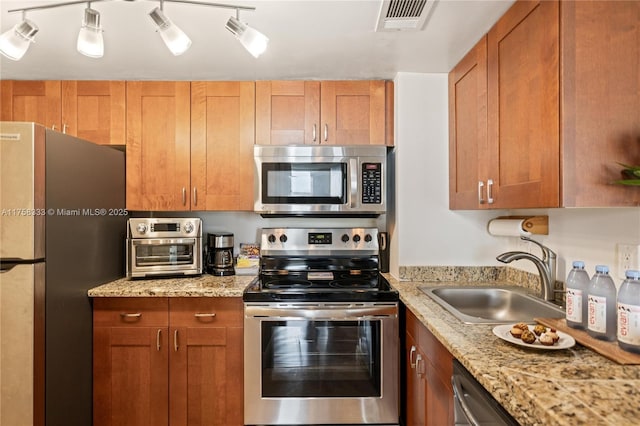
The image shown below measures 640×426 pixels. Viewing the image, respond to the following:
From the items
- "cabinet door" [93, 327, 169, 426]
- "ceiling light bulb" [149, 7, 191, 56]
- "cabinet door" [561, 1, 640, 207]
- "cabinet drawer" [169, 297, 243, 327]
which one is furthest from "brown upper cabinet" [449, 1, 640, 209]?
"cabinet door" [93, 327, 169, 426]

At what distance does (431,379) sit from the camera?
56.2 inches

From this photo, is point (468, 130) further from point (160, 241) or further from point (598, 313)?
point (160, 241)

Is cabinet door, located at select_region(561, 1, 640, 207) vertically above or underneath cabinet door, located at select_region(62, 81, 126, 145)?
underneath

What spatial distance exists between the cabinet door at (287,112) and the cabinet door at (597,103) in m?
1.36

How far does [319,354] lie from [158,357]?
87cm

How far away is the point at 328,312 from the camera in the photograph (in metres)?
1.84

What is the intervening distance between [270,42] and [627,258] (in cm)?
173

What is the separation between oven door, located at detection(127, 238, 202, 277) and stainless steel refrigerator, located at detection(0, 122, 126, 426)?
9.5 inches

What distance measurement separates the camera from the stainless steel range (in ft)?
6.04

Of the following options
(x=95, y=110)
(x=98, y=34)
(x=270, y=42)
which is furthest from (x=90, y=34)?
(x=95, y=110)

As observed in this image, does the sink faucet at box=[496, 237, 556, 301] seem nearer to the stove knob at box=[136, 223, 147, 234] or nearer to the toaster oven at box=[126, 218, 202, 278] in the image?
the toaster oven at box=[126, 218, 202, 278]

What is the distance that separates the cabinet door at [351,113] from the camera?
219 cm

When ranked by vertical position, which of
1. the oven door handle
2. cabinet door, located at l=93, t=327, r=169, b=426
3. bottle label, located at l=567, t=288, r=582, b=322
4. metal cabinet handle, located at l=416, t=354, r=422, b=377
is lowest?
cabinet door, located at l=93, t=327, r=169, b=426

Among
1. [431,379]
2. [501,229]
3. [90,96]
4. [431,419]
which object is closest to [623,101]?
[501,229]
